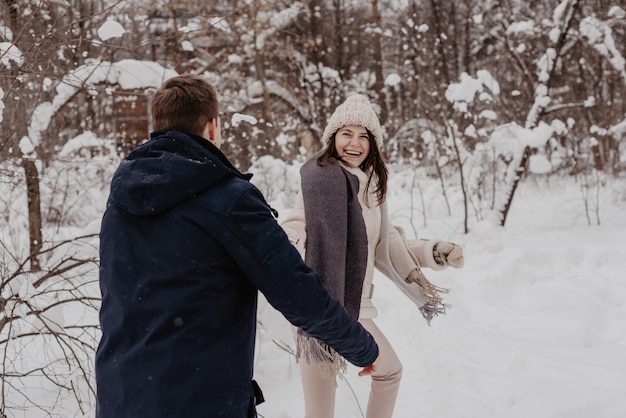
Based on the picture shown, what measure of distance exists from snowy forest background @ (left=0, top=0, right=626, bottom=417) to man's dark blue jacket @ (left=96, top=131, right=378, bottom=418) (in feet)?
3.95

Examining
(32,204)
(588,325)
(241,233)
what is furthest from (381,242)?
(32,204)

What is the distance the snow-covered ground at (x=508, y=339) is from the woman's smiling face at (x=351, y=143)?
5.15 ft

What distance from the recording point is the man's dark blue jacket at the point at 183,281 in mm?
1438

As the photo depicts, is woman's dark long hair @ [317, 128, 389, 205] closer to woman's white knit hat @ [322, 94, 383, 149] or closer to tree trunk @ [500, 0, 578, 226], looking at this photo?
woman's white knit hat @ [322, 94, 383, 149]

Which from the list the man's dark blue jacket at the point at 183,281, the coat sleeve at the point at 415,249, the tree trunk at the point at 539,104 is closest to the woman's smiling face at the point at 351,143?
the coat sleeve at the point at 415,249

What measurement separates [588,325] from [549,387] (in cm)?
113

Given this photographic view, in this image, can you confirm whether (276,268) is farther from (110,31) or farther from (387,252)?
(110,31)

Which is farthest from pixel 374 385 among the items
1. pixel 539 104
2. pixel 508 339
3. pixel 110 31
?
pixel 539 104

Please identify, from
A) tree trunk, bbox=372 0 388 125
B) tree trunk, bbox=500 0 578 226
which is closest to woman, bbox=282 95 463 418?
tree trunk, bbox=500 0 578 226

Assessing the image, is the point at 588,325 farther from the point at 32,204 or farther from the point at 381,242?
the point at 32,204

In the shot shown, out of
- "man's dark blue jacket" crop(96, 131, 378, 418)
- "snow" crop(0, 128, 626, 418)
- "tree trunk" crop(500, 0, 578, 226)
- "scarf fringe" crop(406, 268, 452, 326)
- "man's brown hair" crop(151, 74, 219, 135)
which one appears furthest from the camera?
"tree trunk" crop(500, 0, 578, 226)

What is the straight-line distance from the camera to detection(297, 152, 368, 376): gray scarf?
249 cm

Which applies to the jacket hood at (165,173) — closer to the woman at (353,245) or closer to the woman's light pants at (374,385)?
the woman at (353,245)

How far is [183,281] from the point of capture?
146 cm
